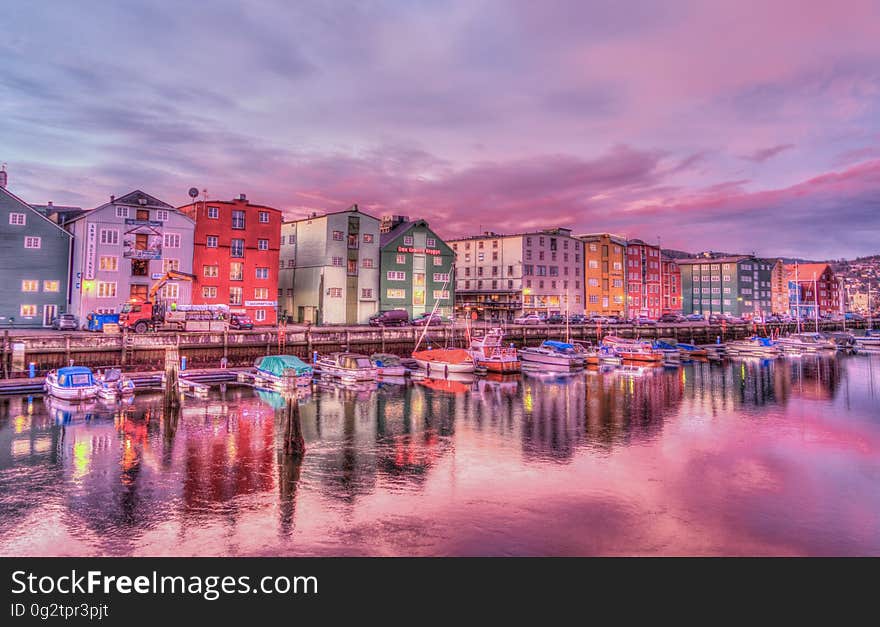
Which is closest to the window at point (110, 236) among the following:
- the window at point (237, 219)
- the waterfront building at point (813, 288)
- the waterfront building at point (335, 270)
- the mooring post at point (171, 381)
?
the window at point (237, 219)

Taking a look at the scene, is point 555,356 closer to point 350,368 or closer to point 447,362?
point 447,362

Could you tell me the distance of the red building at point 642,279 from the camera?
123750 millimetres

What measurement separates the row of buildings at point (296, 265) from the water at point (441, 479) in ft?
92.9

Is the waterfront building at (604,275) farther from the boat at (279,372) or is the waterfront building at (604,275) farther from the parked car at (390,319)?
the boat at (279,372)

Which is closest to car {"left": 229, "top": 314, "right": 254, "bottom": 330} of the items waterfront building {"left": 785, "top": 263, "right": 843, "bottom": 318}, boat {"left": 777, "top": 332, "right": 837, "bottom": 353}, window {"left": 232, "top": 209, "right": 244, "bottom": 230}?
window {"left": 232, "top": 209, "right": 244, "bottom": 230}

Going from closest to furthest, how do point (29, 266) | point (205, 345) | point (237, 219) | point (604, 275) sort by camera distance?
point (205, 345)
point (29, 266)
point (237, 219)
point (604, 275)

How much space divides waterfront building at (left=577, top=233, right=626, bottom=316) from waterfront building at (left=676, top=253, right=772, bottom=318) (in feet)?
142

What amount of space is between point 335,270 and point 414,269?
526 inches

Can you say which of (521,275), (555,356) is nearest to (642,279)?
A: (521,275)

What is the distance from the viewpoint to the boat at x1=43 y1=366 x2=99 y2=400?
36.1 m

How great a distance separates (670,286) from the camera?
462ft

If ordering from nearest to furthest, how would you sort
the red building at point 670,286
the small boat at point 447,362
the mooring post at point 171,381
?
the mooring post at point 171,381 < the small boat at point 447,362 < the red building at point 670,286

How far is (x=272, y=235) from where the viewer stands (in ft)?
237
